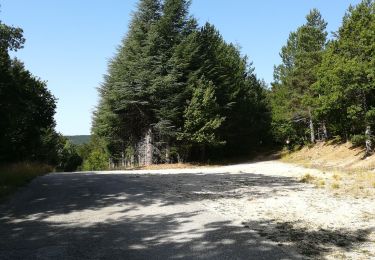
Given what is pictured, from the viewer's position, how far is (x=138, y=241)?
292 inches

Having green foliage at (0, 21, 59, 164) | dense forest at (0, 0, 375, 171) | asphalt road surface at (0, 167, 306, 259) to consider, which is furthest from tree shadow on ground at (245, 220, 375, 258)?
dense forest at (0, 0, 375, 171)

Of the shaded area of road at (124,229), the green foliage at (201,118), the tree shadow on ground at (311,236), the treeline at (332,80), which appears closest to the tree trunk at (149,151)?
the green foliage at (201,118)

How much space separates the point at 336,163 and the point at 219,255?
97.6 feet

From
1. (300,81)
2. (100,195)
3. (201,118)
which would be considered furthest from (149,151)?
(100,195)

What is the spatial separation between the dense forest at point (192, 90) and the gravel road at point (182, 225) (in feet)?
45.6

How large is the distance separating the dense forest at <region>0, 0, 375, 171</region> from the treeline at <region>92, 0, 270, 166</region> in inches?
3.8

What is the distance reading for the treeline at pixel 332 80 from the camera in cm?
3134

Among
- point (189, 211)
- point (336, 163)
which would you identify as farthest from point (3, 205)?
point (336, 163)

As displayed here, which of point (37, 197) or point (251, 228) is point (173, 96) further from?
point (251, 228)

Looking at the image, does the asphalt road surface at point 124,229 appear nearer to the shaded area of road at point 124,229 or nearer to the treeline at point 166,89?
the shaded area of road at point 124,229

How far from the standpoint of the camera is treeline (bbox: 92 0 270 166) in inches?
1420

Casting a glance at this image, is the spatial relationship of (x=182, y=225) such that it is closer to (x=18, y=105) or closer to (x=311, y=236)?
(x=311, y=236)

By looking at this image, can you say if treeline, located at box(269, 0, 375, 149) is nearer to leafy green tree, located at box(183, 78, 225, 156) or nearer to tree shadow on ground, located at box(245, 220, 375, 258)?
leafy green tree, located at box(183, 78, 225, 156)

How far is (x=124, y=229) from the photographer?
8.34 metres
